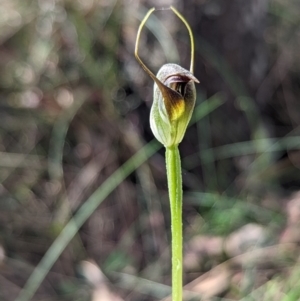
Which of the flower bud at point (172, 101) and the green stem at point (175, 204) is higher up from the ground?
the flower bud at point (172, 101)

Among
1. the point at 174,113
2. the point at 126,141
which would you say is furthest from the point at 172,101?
the point at 126,141

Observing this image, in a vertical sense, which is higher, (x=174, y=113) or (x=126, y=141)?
(x=126, y=141)

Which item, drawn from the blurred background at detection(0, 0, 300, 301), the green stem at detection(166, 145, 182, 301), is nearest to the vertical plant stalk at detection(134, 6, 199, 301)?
the green stem at detection(166, 145, 182, 301)

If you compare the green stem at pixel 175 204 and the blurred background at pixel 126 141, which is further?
the blurred background at pixel 126 141

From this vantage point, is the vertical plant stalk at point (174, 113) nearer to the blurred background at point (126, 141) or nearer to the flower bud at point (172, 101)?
the flower bud at point (172, 101)

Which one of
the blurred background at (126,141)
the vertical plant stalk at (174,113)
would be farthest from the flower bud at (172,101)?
the blurred background at (126,141)

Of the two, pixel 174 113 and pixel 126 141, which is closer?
pixel 174 113

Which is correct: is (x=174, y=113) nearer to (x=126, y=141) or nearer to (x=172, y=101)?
(x=172, y=101)
